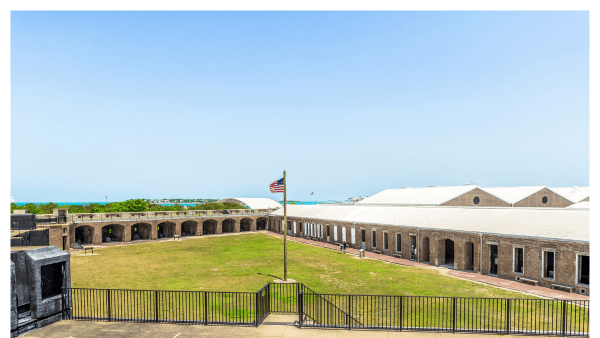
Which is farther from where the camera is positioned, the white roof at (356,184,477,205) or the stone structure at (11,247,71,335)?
the white roof at (356,184,477,205)

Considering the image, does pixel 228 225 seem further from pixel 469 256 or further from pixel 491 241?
pixel 491 241

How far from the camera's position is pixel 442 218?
112 feet

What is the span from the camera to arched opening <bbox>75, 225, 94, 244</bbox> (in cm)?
4792

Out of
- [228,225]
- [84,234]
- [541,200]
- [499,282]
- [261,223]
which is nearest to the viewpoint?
[499,282]

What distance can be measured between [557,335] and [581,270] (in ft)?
44.7

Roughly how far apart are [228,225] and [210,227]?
3869mm

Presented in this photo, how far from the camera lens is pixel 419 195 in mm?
54938

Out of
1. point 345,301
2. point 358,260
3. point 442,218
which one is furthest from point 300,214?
point 345,301

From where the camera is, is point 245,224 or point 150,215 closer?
point 150,215

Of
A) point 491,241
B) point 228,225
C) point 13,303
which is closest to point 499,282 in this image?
point 491,241

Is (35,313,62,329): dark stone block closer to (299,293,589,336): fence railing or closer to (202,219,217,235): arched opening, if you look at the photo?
(299,293,589,336): fence railing

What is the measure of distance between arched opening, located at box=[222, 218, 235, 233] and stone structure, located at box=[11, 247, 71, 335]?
49318mm

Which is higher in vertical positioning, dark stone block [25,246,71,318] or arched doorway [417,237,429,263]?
dark stone block [25,246,71,318]

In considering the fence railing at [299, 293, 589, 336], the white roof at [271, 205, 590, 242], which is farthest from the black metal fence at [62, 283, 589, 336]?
the white roof at [271, 205, 590, 242]
